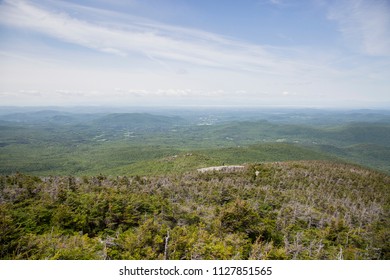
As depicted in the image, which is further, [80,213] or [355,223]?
[355,223]

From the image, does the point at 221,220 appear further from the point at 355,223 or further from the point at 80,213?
the point at 355,223

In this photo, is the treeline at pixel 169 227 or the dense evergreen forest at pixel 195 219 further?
the dense evergreen forest at pixel 195 219

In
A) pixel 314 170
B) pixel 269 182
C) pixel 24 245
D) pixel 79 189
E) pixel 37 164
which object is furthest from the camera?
pixel 37 164

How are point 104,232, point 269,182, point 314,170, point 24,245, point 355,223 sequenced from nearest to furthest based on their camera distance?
point 24,245 → point 104,232 → point 355,223 → point 269,182 → point 314,170

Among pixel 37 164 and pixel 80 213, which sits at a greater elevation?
pixel 80 213

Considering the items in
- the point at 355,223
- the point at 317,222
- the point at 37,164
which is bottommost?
the point at 37,164

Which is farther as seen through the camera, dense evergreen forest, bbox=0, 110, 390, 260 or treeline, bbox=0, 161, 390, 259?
dense evergreen forest, bbox=0, 110, 390, 260

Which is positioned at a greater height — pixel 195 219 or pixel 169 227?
pixel 169 227

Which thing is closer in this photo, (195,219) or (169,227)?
(169,227)
